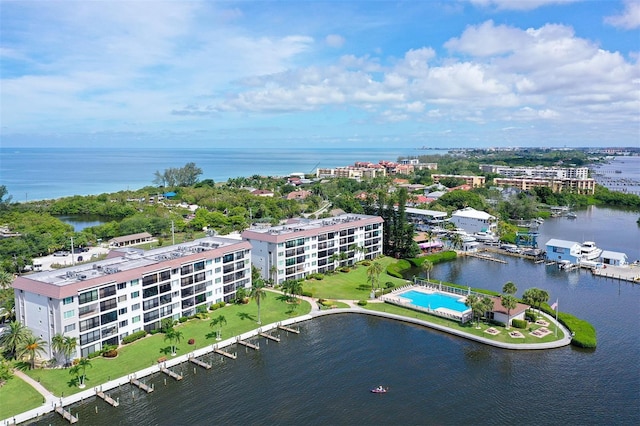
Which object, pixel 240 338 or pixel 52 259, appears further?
pixel 52 259

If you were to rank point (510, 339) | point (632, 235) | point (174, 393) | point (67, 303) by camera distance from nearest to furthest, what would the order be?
point (174, 393) → point (67, 303) → point (510, 339) → point (632, 235)

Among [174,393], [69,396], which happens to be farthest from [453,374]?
[69,396]

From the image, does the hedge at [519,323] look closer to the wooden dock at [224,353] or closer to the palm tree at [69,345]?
the wooden dock at [224,353]

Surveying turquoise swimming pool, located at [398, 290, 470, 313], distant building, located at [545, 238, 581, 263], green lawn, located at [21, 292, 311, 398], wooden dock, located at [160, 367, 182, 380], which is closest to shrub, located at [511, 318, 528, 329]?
turquoise swimming pool, located at [398, 290, 470, 313]

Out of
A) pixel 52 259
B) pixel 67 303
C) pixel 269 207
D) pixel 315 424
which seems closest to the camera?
pixel 315 424

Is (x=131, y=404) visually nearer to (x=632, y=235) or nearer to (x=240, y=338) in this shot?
(x=240, y=338)

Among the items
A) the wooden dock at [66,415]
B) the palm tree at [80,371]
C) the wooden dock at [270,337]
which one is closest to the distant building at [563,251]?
the wooden dock at [270,337]

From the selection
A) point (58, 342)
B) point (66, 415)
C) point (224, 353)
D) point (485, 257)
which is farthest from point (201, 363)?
point (485, 257)
